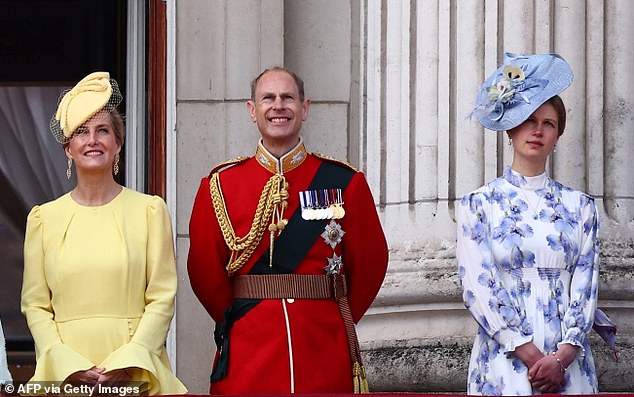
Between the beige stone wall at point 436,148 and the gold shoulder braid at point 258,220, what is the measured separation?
1.32 meters

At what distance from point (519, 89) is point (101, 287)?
5.73 feet

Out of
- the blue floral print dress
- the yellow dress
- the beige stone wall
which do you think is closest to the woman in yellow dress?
the yellow dress

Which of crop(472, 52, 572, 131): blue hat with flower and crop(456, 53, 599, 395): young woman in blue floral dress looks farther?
crop(472, 52, 572, 131): blue hat with flower

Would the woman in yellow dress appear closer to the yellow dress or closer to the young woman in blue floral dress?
the yellow dress

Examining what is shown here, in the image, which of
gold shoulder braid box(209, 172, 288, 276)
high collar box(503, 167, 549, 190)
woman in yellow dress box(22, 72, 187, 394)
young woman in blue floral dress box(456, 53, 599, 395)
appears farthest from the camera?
high collar box(503, 167, 549, 190)

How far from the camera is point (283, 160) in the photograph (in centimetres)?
757

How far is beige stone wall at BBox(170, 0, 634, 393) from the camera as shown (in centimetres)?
856

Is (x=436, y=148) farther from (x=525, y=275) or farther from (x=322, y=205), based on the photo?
(x=525, y=275)

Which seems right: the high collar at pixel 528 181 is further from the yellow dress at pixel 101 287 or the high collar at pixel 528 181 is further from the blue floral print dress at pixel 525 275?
the yellow dress at pixel 101 287

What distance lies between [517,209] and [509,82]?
496mm

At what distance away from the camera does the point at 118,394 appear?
689 cm

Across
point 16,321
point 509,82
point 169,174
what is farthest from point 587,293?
point 16,321

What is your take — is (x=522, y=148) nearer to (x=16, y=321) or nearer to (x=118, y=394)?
(x=118, y=394)

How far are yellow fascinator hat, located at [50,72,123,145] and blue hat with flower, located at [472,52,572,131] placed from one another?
141 cm
